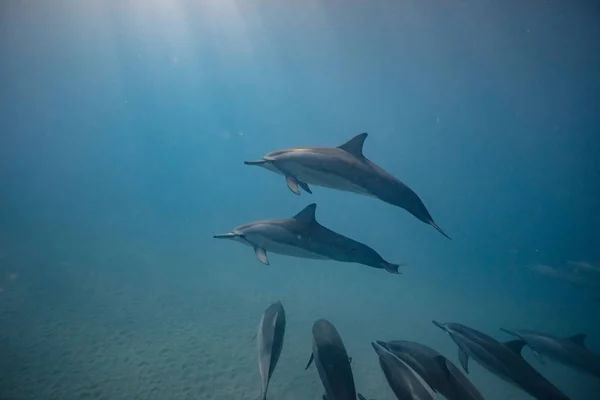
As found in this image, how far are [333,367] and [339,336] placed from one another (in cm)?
64

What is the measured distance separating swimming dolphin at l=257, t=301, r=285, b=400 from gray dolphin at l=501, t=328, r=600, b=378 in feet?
16.2

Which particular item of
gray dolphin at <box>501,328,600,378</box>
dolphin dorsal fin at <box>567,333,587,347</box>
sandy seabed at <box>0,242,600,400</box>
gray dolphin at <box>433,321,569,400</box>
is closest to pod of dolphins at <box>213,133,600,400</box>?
gray dolphin at <box>433,321,569,400</box>

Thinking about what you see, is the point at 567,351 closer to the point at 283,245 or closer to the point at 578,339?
the point at 578,339

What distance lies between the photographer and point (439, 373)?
3113 millimetres

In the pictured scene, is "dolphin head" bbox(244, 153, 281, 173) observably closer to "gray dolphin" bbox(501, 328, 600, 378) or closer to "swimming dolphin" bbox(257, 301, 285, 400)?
"swimming dolphin" bbox(257, 301, 285, 400)

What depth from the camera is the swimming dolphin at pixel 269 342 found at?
146 inches

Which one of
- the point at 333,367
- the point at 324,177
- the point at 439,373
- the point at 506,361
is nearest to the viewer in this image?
the point at 439,373

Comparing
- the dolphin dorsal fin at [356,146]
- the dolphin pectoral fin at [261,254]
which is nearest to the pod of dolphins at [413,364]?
the dolphin pectoral fin at [261,254]

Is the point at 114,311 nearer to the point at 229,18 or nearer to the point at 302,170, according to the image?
the point at 302,170

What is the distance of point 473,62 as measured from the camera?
31.6m

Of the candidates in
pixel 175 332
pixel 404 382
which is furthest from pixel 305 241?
pixel 175 332

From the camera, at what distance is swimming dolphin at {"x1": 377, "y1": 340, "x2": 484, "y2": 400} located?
2906 millimetres

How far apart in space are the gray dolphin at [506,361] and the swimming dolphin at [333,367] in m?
1.74

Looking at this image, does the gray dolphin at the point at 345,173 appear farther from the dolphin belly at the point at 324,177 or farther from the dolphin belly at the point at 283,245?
the dolphin belly at the point at 283,245
